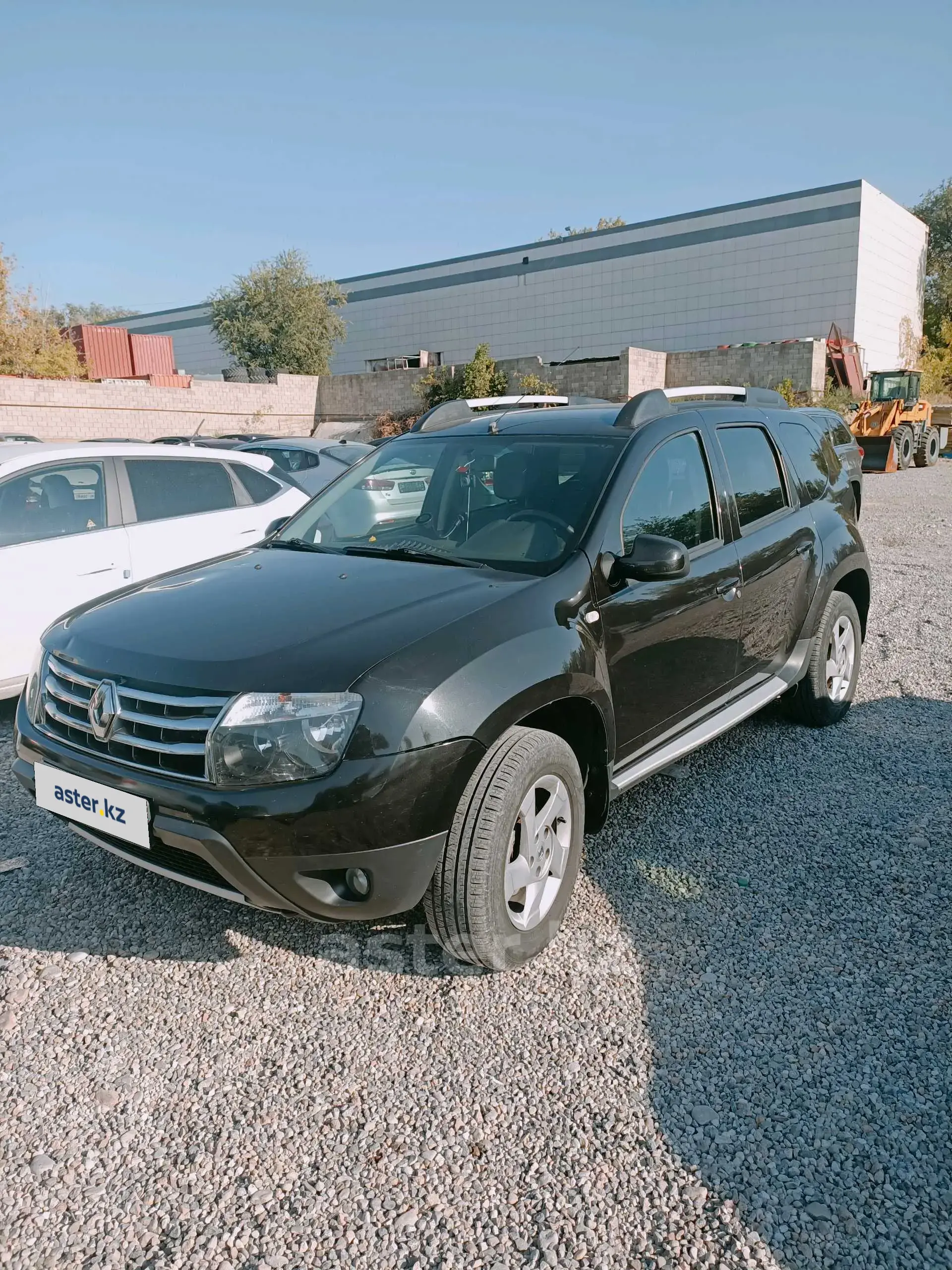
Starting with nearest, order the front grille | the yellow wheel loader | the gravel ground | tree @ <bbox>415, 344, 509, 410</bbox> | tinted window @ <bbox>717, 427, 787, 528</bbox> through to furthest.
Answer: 1. the gravel ground
2. the front grille
3. tinted window @ <bbox>717, 427, 787, 528</bbox>
4. the yellow wheel loader
5. tree @ <bbox>415, 344, 509, 410</bbox>

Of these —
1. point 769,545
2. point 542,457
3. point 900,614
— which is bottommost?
point 900,614

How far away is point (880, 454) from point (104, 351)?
34702 millimetres

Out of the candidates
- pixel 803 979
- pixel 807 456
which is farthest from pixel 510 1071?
pixel 807 456

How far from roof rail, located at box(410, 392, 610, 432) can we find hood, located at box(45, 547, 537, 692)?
1108 mm

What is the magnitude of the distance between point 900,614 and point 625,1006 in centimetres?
617

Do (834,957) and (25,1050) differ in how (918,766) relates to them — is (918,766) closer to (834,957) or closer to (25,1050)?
(834,957)

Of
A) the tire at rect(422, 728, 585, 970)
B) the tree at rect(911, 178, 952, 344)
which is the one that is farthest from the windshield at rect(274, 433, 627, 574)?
the tree at rect(911, 178, 952, 344)

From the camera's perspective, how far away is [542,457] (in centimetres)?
365

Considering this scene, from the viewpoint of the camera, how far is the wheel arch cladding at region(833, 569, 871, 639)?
5.17m

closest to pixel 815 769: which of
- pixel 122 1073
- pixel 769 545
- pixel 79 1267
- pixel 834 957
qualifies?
pixel 769 545

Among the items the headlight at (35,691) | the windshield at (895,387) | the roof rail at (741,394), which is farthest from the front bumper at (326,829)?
the windshield at (895,387)

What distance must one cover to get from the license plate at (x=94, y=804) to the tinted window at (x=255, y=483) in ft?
13.1

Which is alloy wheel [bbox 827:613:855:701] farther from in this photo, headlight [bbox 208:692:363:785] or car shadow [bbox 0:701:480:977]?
headlight [bbox 208:692:363:785]

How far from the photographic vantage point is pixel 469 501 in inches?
147
